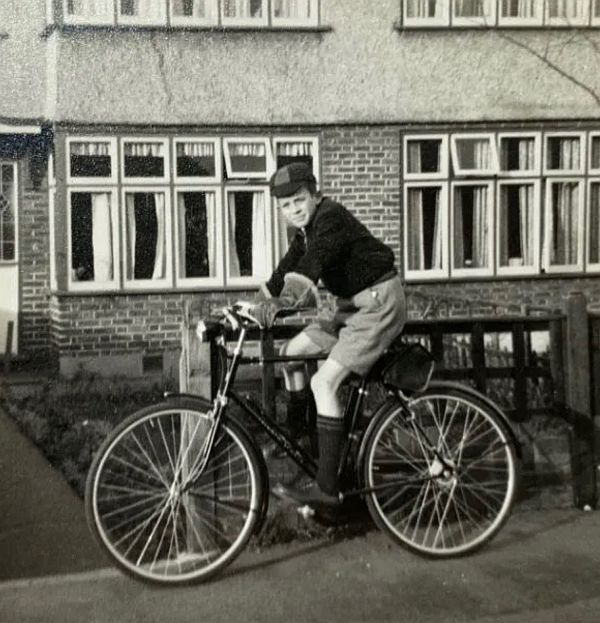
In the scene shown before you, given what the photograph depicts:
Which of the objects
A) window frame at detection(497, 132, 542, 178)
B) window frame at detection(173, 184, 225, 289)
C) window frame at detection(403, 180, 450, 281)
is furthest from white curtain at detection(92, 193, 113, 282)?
window frame at detection(497, 132, 542, 178)

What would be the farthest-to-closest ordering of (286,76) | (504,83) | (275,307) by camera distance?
(286,76) < (504,83) < (275,307)

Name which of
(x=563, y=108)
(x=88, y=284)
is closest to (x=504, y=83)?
(x=563, y=108)

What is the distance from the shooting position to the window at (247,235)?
8625 millimetres

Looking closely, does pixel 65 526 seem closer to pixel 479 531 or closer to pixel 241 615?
pixel 241 615

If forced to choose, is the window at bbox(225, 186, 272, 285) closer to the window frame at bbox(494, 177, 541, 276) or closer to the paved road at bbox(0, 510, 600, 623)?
the window frame at bbox(494, 177, 541, 276)

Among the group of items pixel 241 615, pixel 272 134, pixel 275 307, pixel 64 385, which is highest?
pixel 272 134

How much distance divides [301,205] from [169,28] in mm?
3584

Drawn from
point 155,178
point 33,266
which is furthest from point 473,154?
point 33,266

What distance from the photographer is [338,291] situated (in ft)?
14.3

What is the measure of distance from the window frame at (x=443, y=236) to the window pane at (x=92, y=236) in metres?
2.92

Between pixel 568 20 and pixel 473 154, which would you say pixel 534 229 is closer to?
pixel 473 154

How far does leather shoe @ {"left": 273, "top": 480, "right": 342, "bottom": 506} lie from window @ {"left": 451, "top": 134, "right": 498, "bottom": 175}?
570 cm

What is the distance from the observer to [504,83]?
8.07 m

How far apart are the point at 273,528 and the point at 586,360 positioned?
195 centimetres
